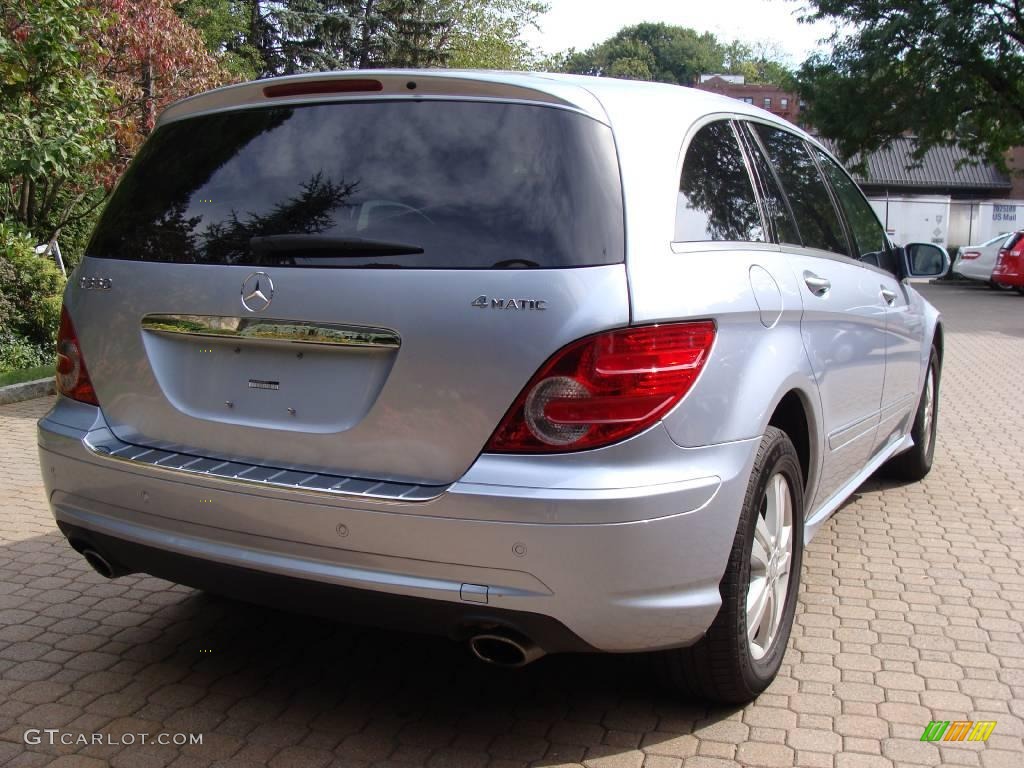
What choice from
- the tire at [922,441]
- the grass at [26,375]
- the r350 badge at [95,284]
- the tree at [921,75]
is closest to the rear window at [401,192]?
the r350 badge at [95,284]

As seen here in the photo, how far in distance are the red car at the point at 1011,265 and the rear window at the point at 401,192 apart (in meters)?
25.1

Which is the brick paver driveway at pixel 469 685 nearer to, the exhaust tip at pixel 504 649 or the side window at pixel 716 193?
the exhaust tip at pixel 504 649

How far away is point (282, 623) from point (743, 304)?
2.06 meters

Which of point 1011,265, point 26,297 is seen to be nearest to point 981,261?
point 1011,265

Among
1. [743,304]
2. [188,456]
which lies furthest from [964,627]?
[188,456]

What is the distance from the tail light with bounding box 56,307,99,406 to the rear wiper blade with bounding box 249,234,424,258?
0.71 m

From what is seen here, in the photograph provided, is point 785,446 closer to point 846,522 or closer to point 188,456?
point 188,456

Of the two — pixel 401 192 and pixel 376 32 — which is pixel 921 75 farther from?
pixel 401 192

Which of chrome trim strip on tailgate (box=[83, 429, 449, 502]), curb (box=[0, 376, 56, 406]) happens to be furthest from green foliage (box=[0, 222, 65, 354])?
chrome trim strip on tailgate (box=[83, 429, 449, 502])

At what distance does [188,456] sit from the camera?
302 cm

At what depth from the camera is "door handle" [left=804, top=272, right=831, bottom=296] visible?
12.2 ft

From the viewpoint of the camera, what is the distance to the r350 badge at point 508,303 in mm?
2627

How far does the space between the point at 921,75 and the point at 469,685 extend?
2996cm

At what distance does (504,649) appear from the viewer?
2.81 metres
